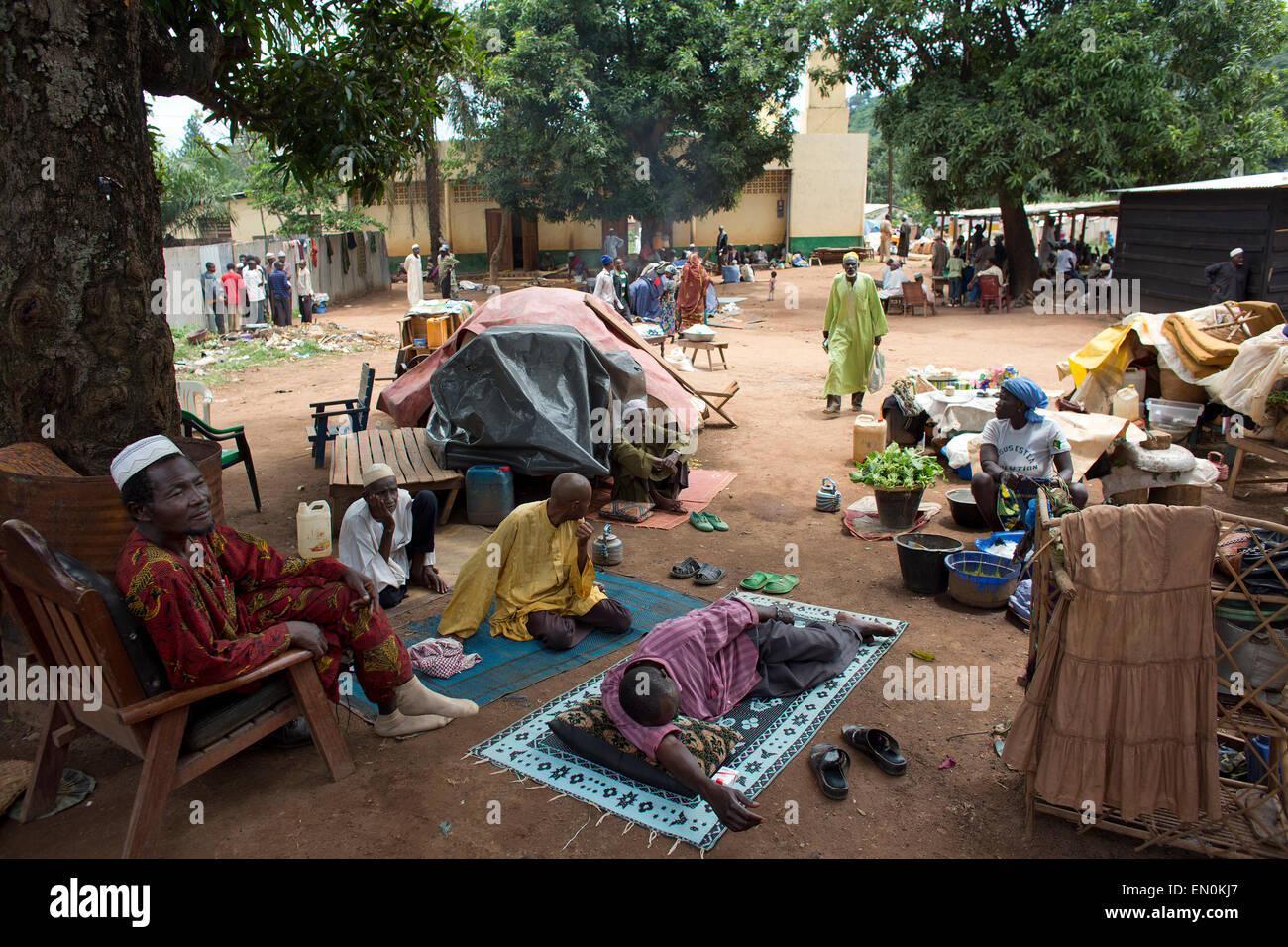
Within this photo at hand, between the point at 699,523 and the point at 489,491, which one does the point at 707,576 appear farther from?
the point at 489,491

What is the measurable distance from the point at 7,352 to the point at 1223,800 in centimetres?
546

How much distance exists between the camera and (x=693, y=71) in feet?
73.7

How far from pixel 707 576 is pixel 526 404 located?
2.21 meters

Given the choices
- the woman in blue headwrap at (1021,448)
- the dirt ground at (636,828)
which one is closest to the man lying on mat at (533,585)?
the dirt ground at (636,828)

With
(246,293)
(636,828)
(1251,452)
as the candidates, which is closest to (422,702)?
(636,828)

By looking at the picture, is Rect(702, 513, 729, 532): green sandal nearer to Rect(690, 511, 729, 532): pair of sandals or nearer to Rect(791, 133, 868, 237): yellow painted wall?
Rect(690, 511, 729, 532): pair of sandals

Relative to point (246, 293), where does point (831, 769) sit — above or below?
below

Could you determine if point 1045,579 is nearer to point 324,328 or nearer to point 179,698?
point 179,698

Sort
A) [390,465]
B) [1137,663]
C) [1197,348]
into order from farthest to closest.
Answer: [1197,348], [390,465], [1137,663]

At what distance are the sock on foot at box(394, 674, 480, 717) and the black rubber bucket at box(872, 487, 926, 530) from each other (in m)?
3.67

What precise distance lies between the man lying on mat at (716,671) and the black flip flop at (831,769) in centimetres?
34

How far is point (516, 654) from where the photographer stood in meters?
4.80

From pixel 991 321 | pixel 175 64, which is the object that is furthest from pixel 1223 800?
pixel 991 321

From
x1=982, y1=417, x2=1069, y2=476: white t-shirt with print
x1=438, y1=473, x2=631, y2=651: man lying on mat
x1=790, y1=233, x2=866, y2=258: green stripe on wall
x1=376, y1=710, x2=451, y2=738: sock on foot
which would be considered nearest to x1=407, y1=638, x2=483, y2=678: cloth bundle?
x1=438, y1=473, x2=631, y2=651: man lying on mat
